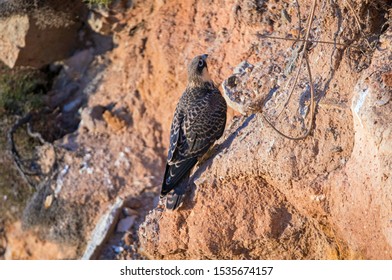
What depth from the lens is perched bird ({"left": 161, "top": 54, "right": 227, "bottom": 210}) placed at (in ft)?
20.4

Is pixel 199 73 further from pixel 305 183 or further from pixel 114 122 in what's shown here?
pixel 305 183

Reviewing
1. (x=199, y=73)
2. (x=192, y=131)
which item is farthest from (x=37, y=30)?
(x=192, y=131)

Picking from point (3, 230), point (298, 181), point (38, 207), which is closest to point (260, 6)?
point (298, 181)

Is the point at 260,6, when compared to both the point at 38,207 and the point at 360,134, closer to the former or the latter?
the point at 360,134

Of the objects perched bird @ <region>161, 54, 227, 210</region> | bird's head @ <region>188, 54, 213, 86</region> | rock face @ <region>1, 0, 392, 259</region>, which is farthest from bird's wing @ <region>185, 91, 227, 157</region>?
bird's head @ <region>188, 54, 213, 86</region>

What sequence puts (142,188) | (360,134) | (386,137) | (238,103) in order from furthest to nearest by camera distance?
(142,188), (238,103), (360,134), (386,137)

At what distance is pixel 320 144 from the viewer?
18.1ft

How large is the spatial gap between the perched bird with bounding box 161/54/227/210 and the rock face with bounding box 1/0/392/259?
0.11 metres

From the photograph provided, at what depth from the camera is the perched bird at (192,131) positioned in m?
6.22

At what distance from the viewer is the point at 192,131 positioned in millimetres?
6613

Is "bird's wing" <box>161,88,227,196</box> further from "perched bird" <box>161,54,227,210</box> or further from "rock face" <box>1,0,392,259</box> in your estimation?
"rock face" <box>1,0,392,259</box>

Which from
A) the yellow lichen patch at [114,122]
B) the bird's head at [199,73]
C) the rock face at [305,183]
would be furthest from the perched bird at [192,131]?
the yellow lichen patch at [114,122]

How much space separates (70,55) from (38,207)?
199 cm

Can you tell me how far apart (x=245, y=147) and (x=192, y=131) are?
2.51 feet
